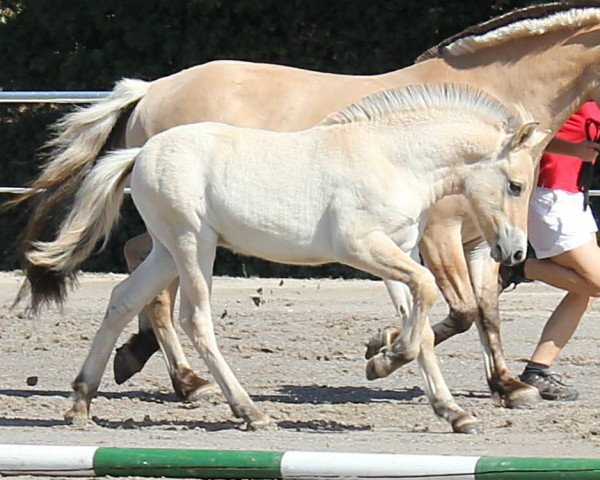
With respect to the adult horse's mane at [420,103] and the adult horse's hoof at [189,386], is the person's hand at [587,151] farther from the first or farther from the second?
the adult horse's hoof at [189,386]

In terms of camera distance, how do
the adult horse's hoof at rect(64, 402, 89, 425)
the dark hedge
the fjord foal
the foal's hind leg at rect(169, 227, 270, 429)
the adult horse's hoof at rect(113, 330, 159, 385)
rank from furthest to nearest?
the dark hedge, the adult horse's hoof at rect(113, 330, 159, 385), the adult horse's hoof at rect(64, 402, 89, 425), the foal's hind leg at rect(169, 227, 270, 429), the fjord foal

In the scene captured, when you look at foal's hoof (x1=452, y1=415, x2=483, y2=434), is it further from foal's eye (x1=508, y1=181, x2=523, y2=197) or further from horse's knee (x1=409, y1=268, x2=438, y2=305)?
foal's eye (x1=508, y1=181, x2=523, y2=197)

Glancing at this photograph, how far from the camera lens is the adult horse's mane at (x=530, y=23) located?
6.90 metres

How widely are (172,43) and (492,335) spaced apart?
7.39 m

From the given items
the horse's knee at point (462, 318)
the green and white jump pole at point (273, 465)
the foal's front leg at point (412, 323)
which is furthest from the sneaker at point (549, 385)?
the green and white jump pole at point (273, 465)

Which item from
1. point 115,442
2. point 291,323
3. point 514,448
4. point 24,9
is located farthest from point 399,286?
point 24,9

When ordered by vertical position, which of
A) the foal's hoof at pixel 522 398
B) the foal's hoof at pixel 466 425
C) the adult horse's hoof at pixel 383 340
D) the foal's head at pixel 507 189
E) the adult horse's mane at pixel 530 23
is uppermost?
the adult horse's mane at pixel 530 23

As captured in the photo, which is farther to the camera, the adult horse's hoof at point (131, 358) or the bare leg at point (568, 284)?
the adult horse's hoof at point (131, 358)

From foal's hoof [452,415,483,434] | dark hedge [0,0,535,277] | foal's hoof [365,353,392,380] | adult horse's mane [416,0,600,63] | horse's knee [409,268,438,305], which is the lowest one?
dark hedge [0,0,535,277]

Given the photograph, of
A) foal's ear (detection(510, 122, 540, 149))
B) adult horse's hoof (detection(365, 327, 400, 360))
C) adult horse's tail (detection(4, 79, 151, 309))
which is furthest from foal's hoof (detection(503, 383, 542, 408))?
adult horse's tail (detection(4, 79, 151, 309))

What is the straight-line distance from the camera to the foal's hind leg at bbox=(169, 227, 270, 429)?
5863mm

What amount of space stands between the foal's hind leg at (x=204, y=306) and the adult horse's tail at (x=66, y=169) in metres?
1.33

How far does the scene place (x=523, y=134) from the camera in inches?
226

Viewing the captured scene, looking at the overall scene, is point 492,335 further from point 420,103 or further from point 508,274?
point 420,103
